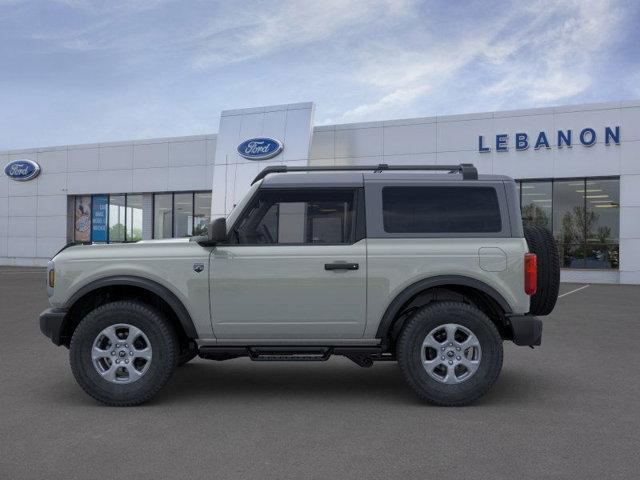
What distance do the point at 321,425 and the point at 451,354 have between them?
49.7 inches

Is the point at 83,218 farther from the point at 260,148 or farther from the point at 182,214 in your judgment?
the point at 260,148

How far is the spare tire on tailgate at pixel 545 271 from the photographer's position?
5.46 m

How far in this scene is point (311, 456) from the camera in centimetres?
388

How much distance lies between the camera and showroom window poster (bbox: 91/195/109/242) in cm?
3027

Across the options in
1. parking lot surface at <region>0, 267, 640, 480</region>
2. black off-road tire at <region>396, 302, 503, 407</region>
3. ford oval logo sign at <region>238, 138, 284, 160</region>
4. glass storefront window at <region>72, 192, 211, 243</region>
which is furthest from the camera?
glass storefront window at <region>72, 192, 211, 243</region>

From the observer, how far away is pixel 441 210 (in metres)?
5.31

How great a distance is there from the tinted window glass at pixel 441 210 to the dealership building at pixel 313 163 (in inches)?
721

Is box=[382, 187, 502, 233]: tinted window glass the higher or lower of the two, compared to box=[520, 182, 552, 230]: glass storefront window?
lower

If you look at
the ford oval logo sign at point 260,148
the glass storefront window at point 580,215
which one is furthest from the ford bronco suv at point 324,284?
the ford oval logo sign at point 260,148

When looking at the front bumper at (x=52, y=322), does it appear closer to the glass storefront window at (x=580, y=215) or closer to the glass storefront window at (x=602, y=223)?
the glass storefront window at (x=580, y=215)

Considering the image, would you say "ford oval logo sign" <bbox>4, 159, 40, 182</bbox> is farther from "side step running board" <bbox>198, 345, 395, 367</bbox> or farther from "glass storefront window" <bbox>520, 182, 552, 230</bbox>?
"side step running board" <bbox>198, 345, 395, 367</bbox>

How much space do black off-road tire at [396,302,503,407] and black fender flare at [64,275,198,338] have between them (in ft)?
5.79

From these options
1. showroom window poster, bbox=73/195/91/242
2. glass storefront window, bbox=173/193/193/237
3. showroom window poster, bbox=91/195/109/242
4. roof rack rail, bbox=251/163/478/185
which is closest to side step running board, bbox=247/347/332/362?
roof rack rail, bbox=251/163/478/185

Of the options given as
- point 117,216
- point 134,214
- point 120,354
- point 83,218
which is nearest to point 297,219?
point 120,354
